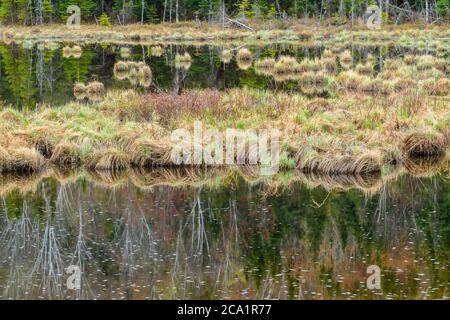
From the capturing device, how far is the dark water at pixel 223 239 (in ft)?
31.1

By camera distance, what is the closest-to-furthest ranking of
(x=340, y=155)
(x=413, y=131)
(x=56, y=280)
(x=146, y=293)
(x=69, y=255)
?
(x=146, y=293), (x=56, y=280), (x=69, y=255), (x=340, y=155), (x=413, y=131)

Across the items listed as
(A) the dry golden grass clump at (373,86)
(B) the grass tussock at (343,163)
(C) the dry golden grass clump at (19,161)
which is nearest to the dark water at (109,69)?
(A) the dry golden grass clump at (373,86)

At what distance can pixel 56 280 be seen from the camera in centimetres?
994

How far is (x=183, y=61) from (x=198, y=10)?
2806cm

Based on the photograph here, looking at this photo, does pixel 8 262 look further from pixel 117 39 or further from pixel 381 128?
pixel 117 39

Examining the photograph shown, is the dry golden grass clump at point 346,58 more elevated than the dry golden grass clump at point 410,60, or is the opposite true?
the dry golden grass clump at point 410,60

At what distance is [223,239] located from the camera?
446 inches

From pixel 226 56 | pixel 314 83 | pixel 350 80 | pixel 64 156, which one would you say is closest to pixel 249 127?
pixel 64 156

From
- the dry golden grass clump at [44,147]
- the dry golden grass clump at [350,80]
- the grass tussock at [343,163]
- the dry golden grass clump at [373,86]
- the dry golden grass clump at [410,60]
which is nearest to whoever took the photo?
the grass tussock at [343,163]

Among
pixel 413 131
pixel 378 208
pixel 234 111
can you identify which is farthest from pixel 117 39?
pixel 378 208

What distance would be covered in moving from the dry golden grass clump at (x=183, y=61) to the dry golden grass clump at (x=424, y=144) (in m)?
19.4

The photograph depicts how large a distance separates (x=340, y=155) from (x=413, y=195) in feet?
7.06

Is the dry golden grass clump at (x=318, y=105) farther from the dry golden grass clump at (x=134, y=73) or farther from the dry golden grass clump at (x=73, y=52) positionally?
the dry golden grass clump at (x=73, y=52)

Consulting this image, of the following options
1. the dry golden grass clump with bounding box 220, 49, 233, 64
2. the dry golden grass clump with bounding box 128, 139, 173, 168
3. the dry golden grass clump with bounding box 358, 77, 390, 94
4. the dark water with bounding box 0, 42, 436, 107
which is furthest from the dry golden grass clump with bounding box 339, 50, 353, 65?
the dry golden grass clump with bounding box 128, 139, 173, 168
